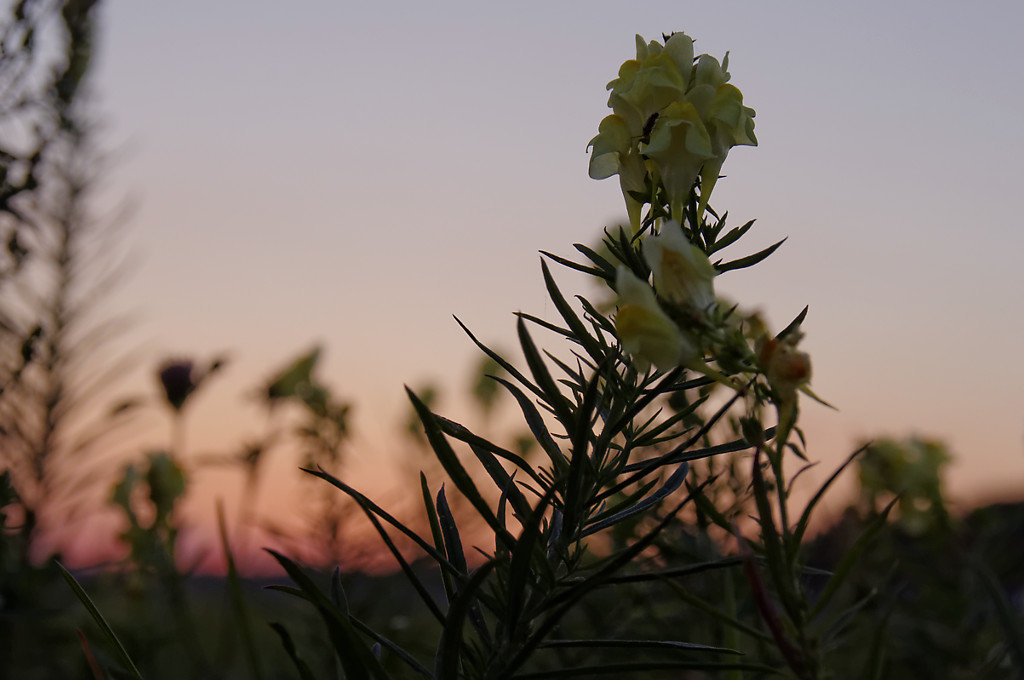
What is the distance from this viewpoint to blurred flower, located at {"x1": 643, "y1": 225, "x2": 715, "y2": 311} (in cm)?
46

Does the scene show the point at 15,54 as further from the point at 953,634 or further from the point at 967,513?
the point at 967,513

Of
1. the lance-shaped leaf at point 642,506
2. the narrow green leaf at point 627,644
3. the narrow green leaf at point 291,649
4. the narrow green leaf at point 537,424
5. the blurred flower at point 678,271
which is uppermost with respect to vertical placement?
the blurred flower at point 678,271

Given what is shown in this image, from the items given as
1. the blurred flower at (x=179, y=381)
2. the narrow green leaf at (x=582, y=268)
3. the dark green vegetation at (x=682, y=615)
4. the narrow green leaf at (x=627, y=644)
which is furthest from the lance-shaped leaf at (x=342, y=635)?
the blurred flower at (x=179, y=381)

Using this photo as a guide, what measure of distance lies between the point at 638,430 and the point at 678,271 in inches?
4.4

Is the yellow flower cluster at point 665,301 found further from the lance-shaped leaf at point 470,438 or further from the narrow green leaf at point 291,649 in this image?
the narrow green leaf at point 291,649

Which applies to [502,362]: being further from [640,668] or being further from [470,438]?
[640,668]

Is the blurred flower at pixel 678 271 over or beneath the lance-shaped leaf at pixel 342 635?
over

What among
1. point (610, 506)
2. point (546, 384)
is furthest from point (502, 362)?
point (610, 506)

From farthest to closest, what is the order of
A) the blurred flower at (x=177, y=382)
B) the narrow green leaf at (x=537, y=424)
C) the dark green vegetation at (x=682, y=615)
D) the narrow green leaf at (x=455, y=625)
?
1. the blurred flower at (x=177, y=382)
2. the dark green vegetation at (x=682, y=615)
3. the narrow green leaf at (x=537, y=424)
4. the narrow green leaf at (x=455, y=625)

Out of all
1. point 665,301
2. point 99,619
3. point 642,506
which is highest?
point 665,301

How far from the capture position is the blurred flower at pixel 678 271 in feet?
1.50

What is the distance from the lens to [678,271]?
465 millimetres

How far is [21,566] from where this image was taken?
1230mm

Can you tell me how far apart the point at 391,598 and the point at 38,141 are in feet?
3.64
